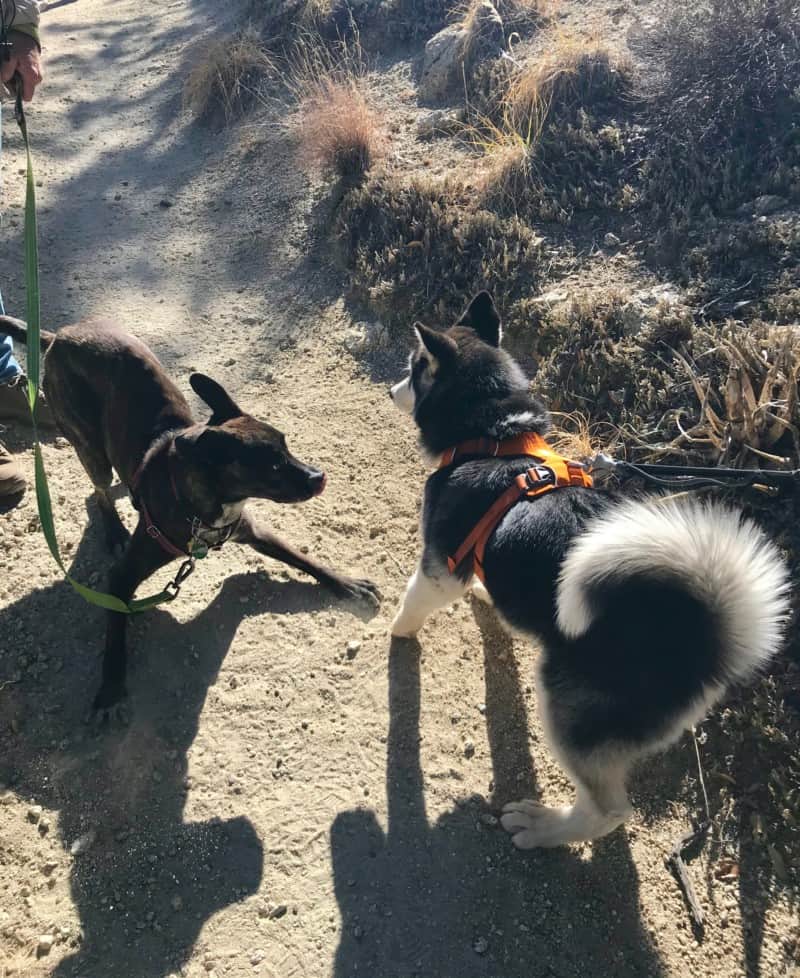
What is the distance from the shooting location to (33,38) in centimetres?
326

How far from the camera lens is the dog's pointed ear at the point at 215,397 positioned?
2.99m

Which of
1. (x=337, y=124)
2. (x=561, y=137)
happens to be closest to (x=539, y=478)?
(x=561, y=137)

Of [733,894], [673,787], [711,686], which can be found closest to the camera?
[711,686]

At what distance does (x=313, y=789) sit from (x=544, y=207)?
181 inches

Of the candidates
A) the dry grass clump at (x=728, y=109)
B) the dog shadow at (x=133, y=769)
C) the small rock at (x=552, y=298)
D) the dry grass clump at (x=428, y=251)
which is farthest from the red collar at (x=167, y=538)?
the dry grass clump at (x=728, y=109)

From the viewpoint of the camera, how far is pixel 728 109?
504 centimetres

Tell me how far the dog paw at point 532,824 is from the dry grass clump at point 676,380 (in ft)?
6.42

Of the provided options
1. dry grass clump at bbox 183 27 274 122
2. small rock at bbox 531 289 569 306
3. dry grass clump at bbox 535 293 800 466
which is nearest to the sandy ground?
dry grass clump at bbox 535 293 800 466

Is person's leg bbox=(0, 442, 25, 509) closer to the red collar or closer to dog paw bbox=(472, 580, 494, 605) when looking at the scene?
the red collar

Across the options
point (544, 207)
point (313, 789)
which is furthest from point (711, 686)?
point (544, 207)

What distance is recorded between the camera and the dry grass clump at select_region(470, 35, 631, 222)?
17.1 feet

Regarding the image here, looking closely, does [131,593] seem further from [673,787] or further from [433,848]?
[673,787]

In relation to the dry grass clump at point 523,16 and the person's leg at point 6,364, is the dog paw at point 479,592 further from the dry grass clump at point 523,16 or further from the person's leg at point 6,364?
the dry grass clump at point 523,16

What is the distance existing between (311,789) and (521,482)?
163 cm
